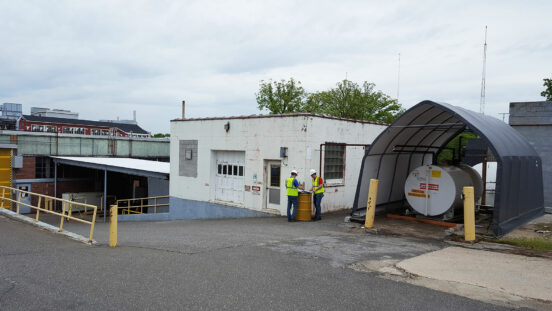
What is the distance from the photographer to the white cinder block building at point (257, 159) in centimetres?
1466

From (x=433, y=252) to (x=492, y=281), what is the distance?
2034mm

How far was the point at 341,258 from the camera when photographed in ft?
26.4

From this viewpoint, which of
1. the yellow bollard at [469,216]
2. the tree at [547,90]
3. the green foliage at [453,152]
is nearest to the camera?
the yellow bollard at [469,216]

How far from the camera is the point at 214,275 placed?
269 inches

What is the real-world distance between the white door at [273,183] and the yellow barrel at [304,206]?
1.72 m

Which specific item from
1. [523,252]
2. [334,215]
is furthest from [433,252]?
[334,215]

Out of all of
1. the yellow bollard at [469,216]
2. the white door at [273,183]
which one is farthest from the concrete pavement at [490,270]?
the white door at [273,183]

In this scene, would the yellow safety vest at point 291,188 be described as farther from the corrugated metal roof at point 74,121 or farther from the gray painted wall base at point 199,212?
the corrugated metal roof at point 74,121

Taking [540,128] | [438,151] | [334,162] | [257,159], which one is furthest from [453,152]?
[257,159]

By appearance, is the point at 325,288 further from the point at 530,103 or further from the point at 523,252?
the point at 530,103

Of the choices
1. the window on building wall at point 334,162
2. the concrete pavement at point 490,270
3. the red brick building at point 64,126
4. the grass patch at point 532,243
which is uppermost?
the red brick building at point 64,126

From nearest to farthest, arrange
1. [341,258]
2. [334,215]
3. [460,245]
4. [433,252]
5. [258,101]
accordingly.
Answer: [341,258] → [433,252] → [460,245] → [334,215] → [258,101]

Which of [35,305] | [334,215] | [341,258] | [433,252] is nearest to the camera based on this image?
[35,305]

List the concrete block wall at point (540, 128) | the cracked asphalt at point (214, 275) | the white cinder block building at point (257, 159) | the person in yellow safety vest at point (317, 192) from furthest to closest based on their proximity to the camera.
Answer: the concrete block wall at point (540, 128), the white cinder block building at point (257, 159), the person in yellow safety vest at point (317, 192), the cracked asphalt at point (214, 275)
